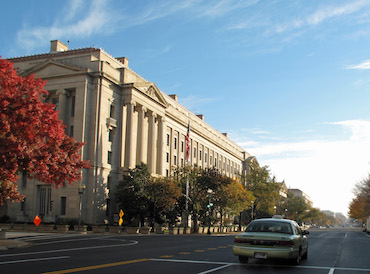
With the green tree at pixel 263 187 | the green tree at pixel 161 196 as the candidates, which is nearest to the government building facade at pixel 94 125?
the green tree at pixel 161 196

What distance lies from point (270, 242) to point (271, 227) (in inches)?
45.3

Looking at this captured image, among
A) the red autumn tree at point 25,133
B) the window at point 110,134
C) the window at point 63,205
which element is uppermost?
the window at point 110,134

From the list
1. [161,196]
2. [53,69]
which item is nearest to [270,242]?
[161,196]

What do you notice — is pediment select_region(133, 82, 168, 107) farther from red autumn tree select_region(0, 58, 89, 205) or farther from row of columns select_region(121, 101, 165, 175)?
red autumn tree select_region(0, 58, 89, 205)

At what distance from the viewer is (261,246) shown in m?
13.4

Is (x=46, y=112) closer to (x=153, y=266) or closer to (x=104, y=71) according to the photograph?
(x=153, y=266)

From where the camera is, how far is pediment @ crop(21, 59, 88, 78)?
51.2 m

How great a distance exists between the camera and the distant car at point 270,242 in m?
13.1

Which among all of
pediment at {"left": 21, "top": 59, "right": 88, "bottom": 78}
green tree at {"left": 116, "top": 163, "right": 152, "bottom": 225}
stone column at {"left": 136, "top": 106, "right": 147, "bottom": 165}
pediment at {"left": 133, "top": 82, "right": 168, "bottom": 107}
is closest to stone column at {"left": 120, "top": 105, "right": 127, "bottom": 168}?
stone column at {"left": 136, "top": 106, "right": 147, "bottom": 165}

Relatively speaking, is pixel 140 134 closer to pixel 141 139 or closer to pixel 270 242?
pixel 141 139

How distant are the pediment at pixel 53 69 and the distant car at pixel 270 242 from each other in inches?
1596

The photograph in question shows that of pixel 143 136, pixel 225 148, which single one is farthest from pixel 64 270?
pixel 225 148

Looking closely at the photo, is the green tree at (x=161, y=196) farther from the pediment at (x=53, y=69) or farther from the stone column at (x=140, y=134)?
the pediment at (x=53, y=69)

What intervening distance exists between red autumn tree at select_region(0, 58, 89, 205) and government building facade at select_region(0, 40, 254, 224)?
22931mm
